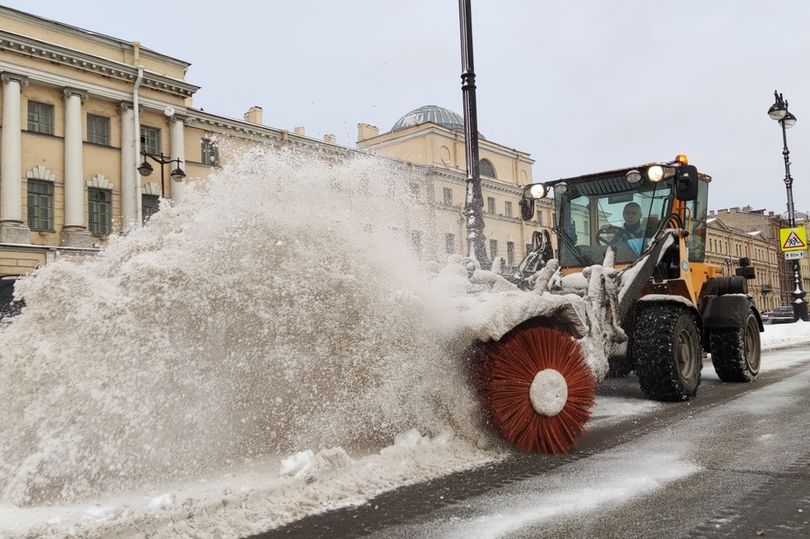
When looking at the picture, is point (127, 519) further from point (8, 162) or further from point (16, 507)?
point (8, 162)

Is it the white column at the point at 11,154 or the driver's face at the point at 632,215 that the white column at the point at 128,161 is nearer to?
the white column at the point at 11,154

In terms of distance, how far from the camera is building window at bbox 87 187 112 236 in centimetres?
2811

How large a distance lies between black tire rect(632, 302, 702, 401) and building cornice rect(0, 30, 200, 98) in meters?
26.8

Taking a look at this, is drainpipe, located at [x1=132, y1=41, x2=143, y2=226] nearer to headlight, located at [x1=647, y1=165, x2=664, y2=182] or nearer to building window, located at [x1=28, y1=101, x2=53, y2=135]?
building window, located at [x1=28, y1=101, x2=53, y2=135]

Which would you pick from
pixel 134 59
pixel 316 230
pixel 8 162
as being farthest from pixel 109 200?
pixel 316 230

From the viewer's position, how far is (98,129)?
93.9 ft

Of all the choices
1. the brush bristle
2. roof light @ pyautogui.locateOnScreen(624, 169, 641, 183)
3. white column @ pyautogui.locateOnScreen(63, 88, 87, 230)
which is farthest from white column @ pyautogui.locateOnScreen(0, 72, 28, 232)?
the brush bristle

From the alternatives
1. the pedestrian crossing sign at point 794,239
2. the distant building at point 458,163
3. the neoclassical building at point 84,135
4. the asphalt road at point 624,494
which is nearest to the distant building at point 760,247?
the distant building at point 458,163

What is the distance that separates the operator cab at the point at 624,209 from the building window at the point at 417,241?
298cm

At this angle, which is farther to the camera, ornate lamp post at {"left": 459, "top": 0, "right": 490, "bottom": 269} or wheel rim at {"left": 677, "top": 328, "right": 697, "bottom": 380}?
ornate lamp post at {"left": 459, "top": 0, "right": 490, "bottom": 269}

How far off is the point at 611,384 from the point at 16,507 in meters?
7.08

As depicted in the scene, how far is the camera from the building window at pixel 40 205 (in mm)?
26453

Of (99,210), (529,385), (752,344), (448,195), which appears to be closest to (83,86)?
(99,210)

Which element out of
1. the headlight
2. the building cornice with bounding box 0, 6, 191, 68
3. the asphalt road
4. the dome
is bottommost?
the asphalt road
